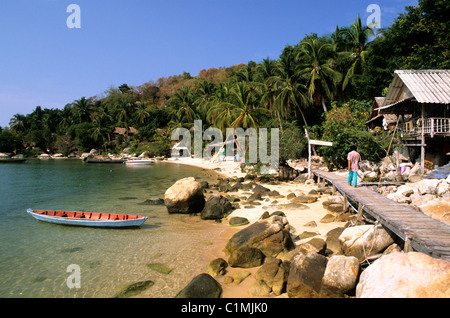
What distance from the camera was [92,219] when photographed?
12047 millimetres

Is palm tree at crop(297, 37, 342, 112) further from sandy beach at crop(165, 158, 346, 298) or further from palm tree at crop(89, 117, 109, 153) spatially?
palm tree at crop(89, 117, 109, 153)

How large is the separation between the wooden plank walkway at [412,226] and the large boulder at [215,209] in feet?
20.2

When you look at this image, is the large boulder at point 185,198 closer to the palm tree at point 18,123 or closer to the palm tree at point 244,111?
the palm tree at point 244,111

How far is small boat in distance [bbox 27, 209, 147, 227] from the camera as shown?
38.0 ft

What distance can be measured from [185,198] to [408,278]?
10.6 meters

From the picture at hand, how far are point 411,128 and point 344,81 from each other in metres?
16.5

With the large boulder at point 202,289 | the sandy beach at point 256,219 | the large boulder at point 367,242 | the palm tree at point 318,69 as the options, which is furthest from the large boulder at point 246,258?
the palm tree at point 318,69

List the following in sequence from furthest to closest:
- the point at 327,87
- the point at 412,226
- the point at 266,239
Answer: the point at 327,87 < the point at 266,239 < the point at 412,226

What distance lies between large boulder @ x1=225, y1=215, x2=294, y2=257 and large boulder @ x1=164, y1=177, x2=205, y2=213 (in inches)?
207

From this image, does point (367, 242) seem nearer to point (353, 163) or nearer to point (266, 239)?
point (266, 239)

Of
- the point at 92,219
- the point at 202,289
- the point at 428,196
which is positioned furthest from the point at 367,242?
the point at 92,219

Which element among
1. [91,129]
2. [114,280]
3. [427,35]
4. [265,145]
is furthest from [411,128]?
[91,129]

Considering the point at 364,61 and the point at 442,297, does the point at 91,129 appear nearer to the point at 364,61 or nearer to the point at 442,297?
the point at 364,61
